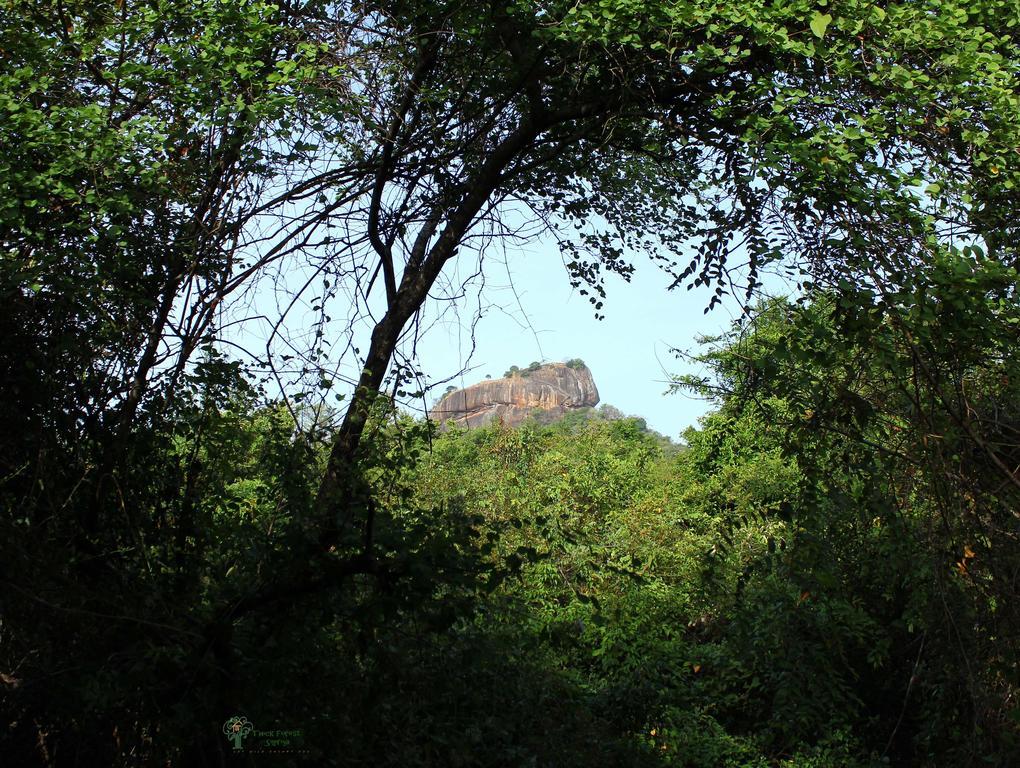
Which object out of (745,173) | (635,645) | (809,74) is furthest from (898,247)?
(635,645)

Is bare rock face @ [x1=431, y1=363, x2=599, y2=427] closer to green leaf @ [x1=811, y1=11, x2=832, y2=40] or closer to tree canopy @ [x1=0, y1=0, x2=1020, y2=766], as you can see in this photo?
tree canopy @ [x1=0, y1=0, x2=1020, y2=766]

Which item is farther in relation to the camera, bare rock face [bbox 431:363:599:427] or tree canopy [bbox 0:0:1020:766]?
bare rock face [bbox 431:363:599:427]

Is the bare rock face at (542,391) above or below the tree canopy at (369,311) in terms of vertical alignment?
above

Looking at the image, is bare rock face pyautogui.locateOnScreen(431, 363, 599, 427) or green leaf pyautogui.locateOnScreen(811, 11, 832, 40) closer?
green leaf pyautogui.locateOnScreen(811, 11, 832, 40)

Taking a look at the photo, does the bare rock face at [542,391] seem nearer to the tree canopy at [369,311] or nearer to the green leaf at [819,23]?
the tree canopy at [369,311]

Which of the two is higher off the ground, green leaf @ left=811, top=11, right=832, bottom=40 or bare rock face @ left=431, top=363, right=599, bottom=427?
bare rock face @ left=431, top=363, right=599, bottom=427

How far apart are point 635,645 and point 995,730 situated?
394cm

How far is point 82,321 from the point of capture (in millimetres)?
4000

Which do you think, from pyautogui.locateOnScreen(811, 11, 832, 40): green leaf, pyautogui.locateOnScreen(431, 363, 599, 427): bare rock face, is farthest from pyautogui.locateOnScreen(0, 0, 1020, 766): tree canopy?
pyautogui.locateOnScreen(431, 363, 599, 427): bare rock face

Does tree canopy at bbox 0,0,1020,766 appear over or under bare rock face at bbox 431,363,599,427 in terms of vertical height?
under

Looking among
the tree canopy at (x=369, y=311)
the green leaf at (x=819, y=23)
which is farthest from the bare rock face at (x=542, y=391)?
the green leaf at (x=819, y=23)

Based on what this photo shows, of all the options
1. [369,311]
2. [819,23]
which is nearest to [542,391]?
[369,311]

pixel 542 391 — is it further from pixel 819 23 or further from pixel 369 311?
pixel 819 23

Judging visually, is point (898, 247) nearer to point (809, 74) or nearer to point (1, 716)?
point (809, 74)
